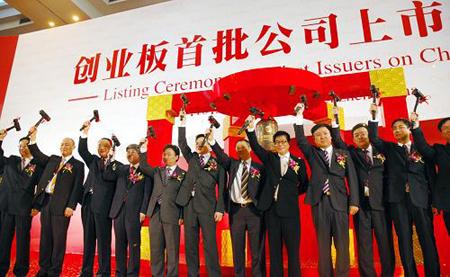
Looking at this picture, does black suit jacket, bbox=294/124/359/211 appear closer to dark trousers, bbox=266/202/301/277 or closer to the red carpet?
dark trousers, bbox=266/202/301/277

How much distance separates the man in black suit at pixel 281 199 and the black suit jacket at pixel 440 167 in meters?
0.85

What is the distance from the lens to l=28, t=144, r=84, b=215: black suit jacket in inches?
134

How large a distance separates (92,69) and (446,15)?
4370 mm

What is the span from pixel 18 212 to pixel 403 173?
127 inches

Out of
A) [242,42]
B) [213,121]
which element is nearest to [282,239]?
[213,121]

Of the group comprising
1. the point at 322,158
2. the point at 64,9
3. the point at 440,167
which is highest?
the point at 64,9

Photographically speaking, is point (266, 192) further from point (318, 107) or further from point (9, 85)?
point (9, 85)

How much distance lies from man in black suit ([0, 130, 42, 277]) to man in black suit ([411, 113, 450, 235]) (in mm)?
3307

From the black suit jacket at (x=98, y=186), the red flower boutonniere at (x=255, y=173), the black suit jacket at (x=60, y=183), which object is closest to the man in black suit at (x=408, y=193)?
the red flower boutonniere at (x=255, y=173)

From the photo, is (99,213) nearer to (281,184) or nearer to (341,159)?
(281,184)

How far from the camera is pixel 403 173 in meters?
2.80

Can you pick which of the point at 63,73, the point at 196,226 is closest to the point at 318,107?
the point at 196,226

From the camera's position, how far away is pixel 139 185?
3.38 metres

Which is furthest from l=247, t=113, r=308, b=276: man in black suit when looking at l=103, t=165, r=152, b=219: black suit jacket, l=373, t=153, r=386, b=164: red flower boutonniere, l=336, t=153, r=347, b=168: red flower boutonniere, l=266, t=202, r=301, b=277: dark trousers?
l=103, t=165, r=152, b=219: black suit jacket
